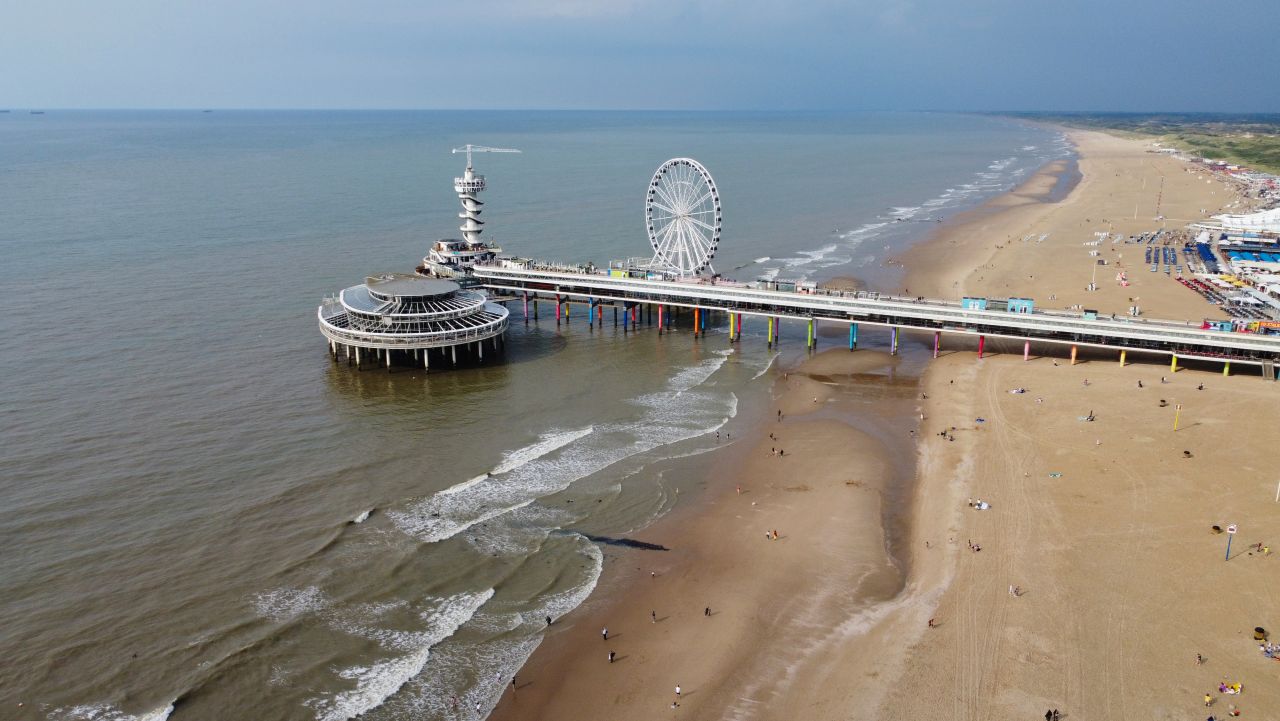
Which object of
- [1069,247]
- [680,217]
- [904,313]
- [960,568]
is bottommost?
[960,568]

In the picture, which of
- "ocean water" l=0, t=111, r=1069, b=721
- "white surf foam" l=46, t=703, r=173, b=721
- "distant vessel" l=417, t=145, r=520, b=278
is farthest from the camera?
"distant vessel" l=417, t=145, r=520, b=278

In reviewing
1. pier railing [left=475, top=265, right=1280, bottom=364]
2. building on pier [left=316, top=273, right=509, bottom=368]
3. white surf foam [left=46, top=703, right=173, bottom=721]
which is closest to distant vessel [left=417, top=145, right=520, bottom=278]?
pier railing [left=475, top=265, right=1280, bottom=364]

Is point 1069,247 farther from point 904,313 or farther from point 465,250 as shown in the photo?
point 465,250

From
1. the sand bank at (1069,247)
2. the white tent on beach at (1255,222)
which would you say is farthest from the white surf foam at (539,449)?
the white tent on beach at (1255,222)

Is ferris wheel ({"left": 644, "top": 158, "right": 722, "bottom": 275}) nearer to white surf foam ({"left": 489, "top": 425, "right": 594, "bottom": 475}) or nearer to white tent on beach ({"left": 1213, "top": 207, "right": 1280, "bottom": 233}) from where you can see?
white surf foam ({"left": 489, "top": 425, "right": 594, "bottom": 475})

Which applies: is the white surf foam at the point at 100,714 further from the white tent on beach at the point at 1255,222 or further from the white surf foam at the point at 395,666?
the white tent on beach at the point at 1255,222

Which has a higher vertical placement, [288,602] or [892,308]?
[892,308]

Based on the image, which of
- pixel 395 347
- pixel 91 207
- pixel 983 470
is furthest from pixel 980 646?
pixel 91 207

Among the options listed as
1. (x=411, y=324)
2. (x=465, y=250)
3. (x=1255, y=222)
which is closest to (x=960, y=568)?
(x=411, y=324)
